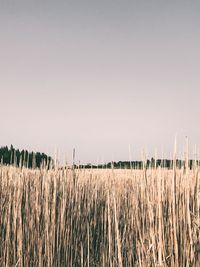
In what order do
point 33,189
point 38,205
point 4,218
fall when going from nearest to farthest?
point 38,205 < point 33,189 < point 4,218

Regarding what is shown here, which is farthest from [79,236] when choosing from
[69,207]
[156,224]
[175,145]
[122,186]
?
Result: [122,186]

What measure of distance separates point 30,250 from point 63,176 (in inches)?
18.3

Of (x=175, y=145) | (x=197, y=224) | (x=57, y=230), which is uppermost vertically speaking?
(x=175, y=145)

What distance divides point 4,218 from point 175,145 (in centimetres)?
156

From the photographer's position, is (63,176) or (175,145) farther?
(63,176)

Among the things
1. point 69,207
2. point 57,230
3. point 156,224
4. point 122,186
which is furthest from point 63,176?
point 122,186

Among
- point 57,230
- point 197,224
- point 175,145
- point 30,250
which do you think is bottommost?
point 30,250

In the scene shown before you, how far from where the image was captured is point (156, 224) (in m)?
1.24

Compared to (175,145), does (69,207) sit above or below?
below

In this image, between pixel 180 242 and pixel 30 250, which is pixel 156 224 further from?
pixel 30 250

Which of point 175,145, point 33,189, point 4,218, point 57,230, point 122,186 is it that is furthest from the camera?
point 122,186

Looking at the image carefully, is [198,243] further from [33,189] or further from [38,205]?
[33,189]

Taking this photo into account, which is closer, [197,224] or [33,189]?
[197,224]

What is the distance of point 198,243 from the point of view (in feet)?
4.06
